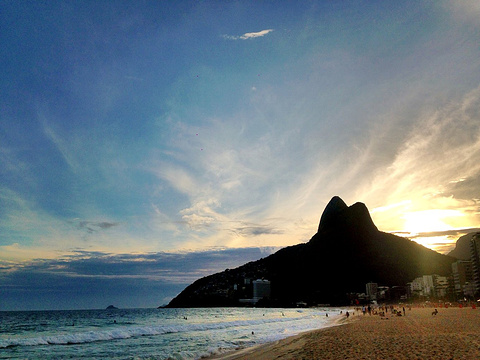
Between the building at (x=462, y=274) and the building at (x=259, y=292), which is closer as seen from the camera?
the building at (x=462, y=274)

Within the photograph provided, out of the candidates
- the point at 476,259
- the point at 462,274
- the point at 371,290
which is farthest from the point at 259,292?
the point at 476,259

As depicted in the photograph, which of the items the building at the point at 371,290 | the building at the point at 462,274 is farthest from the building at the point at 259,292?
the building at the point at 462,274

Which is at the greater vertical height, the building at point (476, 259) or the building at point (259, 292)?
the building at point (476, 259)

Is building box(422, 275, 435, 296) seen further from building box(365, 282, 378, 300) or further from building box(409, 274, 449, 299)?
building box(365, 282, 378, 300)

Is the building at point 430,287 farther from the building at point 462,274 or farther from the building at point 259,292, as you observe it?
the building at point 259,292

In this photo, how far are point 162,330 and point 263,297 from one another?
157 metres

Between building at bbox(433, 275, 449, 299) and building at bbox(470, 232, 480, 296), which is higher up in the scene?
building at bbox(470, 232, 480, 296)

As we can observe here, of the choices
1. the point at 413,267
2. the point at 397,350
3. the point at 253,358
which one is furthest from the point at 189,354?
the point at 413,267

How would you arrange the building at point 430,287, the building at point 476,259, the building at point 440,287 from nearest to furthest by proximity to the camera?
1. the building at point 476,259
2. the building at point 440,287
3. the building at point 430,287

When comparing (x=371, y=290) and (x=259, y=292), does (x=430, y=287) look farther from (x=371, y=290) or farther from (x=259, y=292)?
(x=259, y=292)

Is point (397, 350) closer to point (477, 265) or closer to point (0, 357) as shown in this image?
point (0, 357)

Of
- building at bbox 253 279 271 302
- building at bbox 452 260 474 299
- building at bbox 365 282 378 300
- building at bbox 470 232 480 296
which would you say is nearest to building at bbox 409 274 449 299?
building at bbox 452 260 474 299

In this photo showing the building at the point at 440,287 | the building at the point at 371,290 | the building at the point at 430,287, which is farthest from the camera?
the building at the point at 371,290

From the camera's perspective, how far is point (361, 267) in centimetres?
19125
